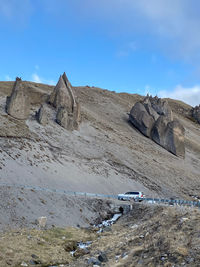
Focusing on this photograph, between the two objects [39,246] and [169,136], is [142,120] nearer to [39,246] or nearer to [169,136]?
[169,136]

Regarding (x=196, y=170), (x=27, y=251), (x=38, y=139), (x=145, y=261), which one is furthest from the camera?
(x=196, y=170)

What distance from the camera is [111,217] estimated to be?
2589cm

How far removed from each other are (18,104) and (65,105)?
11.6m

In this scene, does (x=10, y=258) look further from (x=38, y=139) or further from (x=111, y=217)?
(x=38, y=139)

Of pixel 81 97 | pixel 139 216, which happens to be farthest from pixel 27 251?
pixel 81 97

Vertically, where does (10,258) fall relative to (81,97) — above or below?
below

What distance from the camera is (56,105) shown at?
51.6 m

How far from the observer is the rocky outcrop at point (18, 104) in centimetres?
4066

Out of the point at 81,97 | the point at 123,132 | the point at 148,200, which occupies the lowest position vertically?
the point at 148,200

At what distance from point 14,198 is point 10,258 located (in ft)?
27.4

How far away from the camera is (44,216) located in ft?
69.7

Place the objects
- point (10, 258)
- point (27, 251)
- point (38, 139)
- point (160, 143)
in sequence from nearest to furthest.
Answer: point (10, 258), point (27, 251), point (38, 139), point (160, 143)

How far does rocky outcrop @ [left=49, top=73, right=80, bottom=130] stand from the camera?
46150 millimetres

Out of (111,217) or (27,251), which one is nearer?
(27,251)
